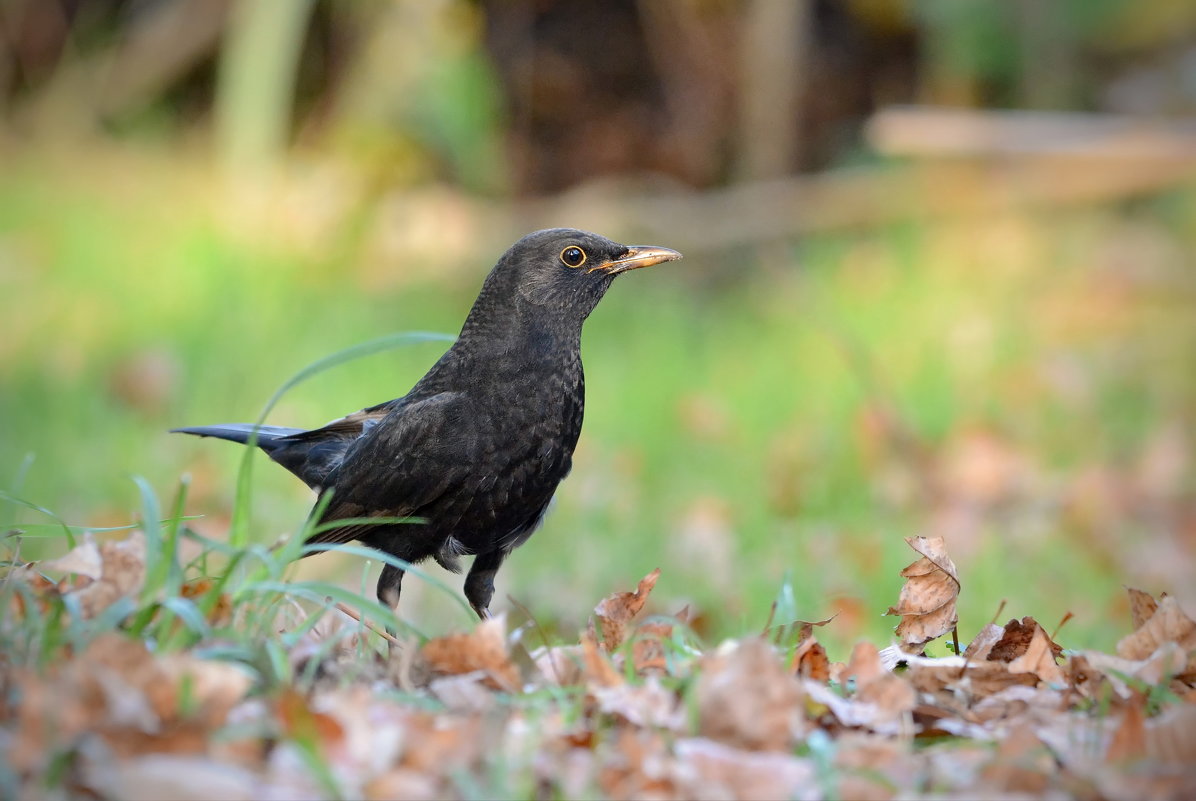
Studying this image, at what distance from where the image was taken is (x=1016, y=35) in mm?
9984

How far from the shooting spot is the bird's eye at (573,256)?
11.7ft

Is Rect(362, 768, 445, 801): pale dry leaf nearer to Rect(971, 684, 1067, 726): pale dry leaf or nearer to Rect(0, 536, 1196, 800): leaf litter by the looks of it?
Rect(0, 536, 1196, 800): leaf litter

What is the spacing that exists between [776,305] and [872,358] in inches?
58.2

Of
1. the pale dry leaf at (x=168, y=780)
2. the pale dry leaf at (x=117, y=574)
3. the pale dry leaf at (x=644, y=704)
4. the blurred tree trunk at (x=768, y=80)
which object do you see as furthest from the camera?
the blurred tree trunk at (x=768, y=80)

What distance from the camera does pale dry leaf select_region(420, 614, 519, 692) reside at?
2416 mm

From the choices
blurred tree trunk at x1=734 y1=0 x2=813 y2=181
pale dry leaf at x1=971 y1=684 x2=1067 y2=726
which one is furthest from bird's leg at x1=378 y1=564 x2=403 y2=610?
blurred tree trunk at x1=734 y1=0 x2=813 y2=181

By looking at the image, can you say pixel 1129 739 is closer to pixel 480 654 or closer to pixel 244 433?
pixel 480 654

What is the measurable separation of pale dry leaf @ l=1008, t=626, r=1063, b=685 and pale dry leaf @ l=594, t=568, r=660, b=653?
765mm

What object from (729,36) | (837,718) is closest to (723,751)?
(837,718)

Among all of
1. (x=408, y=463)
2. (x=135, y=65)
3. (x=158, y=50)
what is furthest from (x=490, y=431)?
(x=135, y=65)

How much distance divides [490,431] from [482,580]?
554 mm

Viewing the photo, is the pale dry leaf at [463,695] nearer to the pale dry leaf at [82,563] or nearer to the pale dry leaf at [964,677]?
the pale dry leaf at [82,563]

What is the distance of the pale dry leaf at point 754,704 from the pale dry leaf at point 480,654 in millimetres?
434

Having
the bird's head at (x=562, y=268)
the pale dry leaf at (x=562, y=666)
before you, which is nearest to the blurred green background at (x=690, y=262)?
the bird's head at (x=562, y=268)
